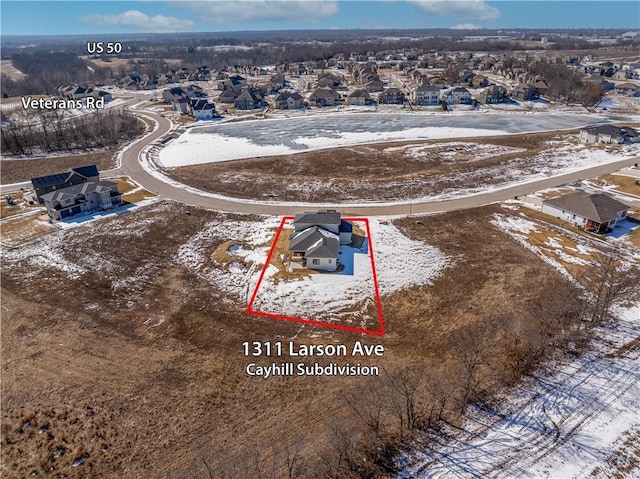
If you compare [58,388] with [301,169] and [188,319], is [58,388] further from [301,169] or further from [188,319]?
[301,169]

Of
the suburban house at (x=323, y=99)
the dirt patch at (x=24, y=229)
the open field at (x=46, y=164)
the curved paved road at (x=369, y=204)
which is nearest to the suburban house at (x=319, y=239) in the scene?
the curved paved road at (x=369, y=204)

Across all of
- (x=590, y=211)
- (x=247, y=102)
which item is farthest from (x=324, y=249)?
(x=247, y=102)

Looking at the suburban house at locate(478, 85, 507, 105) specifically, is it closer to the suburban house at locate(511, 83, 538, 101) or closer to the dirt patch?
the suburban house at locate(511, 83, 538, 101)

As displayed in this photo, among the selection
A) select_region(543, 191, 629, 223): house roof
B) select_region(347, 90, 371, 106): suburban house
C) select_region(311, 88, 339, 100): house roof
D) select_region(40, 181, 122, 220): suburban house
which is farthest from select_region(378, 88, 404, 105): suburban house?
select_region(40, 181, 122, 220): suburban house

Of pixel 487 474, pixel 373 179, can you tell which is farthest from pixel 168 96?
pixel 487 474

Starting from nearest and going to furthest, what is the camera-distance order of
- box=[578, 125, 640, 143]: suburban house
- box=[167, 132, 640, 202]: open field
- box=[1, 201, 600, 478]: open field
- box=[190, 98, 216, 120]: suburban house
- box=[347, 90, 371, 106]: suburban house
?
box=[1, 201, 600, 478]: open field, box=[167, 132, 640, 202]: open field, box=[578, 125, 640, 143]: suburban house, box=[190, 98, 216, 120]: suburban house, box=[347, 90, 371, 106]: suburban house
